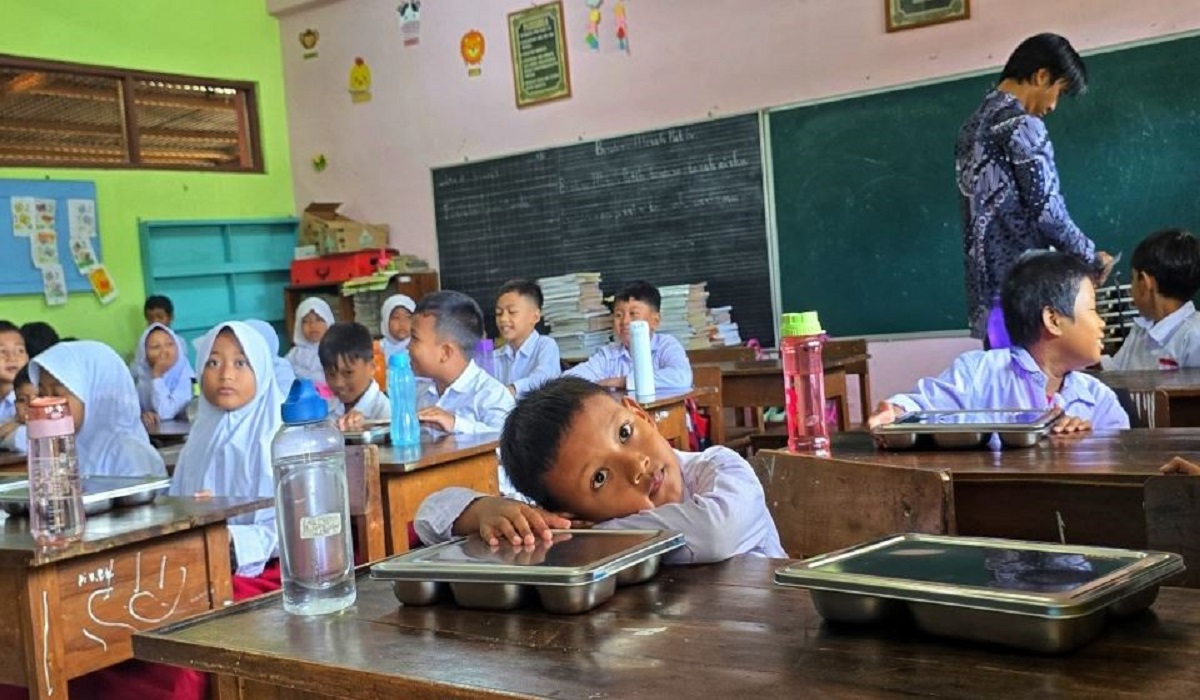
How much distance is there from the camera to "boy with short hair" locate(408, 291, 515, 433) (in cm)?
364

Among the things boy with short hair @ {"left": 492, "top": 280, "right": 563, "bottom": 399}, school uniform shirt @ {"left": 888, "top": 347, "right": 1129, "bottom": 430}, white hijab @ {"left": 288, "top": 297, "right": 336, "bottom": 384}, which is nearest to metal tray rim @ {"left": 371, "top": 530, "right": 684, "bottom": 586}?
school uniform shirt @ {"left": 888, "top": 347, "right": 1129, "bottom": 430}

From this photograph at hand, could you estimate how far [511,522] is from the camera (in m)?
1.26

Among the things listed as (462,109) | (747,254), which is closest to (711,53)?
(747,254)

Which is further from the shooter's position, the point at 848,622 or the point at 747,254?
the point at 747,254

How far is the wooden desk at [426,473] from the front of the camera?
275cm

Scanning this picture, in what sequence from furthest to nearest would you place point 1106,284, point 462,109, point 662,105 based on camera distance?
point 462,109
point 662,105
point 1106,284

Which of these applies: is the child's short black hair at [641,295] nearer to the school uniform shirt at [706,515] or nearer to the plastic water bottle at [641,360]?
the plastic water bottle at [641,360]

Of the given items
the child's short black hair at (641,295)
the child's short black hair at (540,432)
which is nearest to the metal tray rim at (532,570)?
the child's short black hair at (540,432)

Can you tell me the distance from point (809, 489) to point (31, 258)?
5.59 meters

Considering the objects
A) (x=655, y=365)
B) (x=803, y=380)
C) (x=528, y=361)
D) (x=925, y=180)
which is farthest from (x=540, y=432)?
(x=925, y=180)

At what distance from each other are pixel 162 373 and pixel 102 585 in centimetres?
427

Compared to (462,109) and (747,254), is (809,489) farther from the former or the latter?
(462,109)

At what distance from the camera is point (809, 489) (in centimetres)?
162

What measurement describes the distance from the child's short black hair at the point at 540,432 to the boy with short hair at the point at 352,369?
7.57ft
